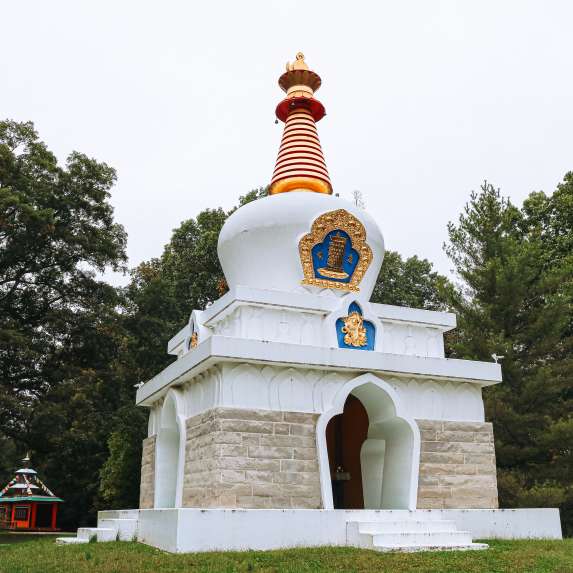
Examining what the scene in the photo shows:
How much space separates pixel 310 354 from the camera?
10.8 meters

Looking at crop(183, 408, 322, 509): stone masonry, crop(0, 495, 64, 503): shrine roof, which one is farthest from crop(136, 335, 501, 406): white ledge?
crop(0, 495, 64, 503): shrine roof

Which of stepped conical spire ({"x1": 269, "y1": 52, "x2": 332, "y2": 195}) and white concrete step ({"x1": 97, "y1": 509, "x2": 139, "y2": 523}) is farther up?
stepped conical spire ({"x1": 269, "y1": 52, "x2": 332, "y2": 195})

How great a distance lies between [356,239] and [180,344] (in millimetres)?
4676

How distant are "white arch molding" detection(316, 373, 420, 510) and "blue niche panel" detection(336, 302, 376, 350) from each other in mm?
947

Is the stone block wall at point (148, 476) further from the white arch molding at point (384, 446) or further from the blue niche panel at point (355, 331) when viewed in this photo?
the blue niche panel at point (355, 331)

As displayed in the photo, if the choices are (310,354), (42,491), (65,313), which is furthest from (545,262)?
(42,491)

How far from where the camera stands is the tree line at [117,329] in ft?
56.7

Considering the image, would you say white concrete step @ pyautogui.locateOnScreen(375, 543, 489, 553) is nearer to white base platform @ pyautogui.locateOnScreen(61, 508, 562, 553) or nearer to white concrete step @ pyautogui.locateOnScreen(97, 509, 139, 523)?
white base platform @ pyautogui.locateOnScreen(61, 508, 562, 553)

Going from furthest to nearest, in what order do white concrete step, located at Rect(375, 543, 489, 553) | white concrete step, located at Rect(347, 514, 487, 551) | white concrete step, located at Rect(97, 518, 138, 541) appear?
1. white concrete step, located at Rect(97, 518, 138, 541)
2. white concrete step, located at Rect(347, 514, 487, 551)
3. white concrete step, located at Rect(375, 543, 489, 553)

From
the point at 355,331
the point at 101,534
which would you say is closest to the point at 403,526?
the point at 355,331

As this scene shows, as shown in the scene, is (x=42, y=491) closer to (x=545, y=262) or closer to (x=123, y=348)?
(x=123, y=348)

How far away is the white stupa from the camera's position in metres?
9.51

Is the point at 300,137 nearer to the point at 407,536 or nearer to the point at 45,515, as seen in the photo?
the point at 407,536

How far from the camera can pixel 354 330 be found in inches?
479
